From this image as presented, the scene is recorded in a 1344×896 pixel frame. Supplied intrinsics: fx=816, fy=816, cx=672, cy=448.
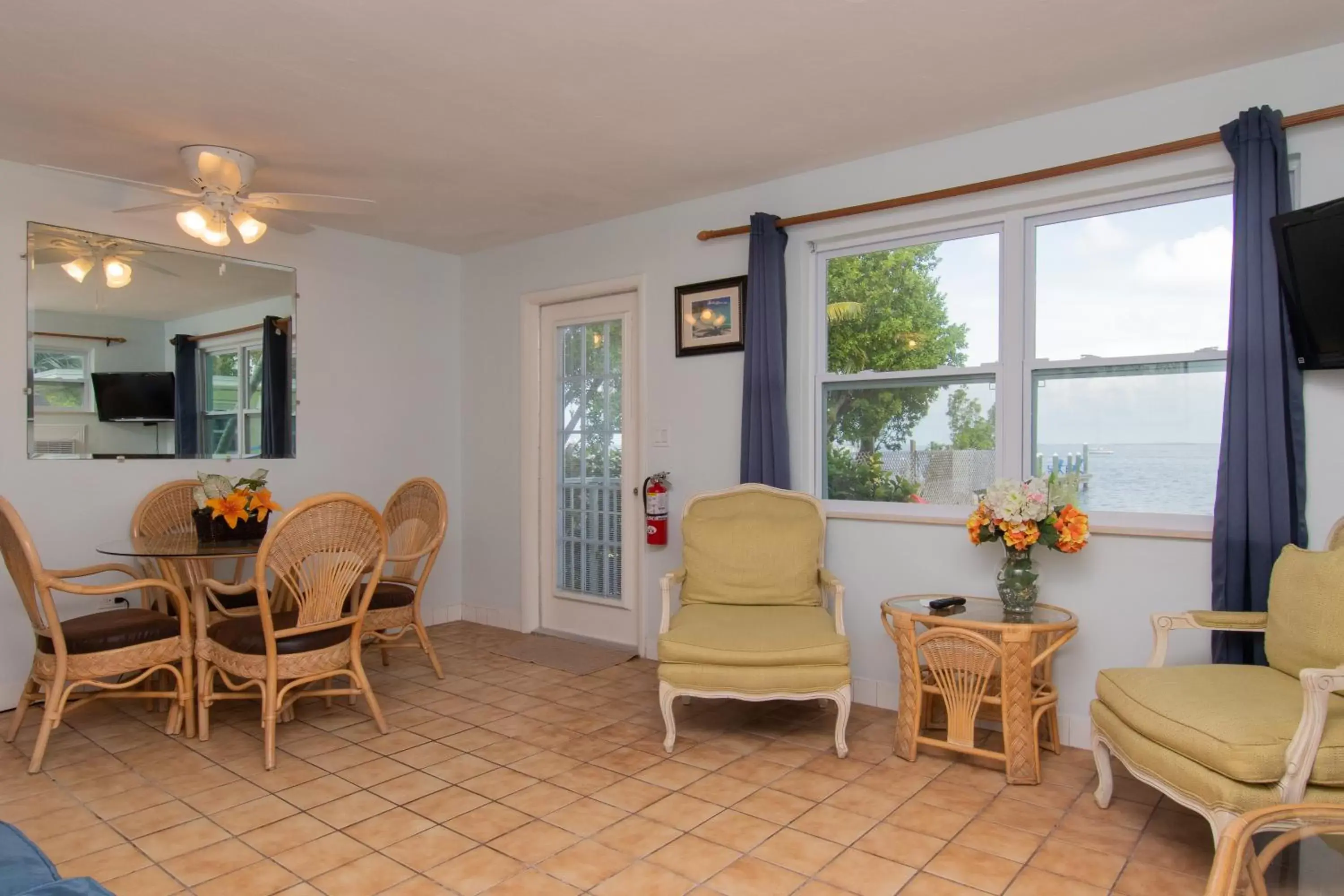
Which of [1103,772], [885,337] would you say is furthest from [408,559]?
[1103,772]

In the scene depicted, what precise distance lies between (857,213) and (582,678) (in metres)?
2.60

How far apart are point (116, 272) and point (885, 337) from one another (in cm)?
367

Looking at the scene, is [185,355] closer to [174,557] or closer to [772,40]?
[174,557]

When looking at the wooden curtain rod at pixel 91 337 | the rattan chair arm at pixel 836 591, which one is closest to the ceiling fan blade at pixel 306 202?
the wooden curtain rod at pixel 91 337

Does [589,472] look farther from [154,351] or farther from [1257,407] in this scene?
[1257,407]

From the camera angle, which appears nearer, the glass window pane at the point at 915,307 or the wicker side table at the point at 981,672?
the wicker side table at the point at 981,672

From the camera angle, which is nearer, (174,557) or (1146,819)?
(1146,819)

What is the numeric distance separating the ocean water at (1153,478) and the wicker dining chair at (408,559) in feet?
9.41

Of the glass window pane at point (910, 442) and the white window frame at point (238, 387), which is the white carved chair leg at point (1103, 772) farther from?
the white window frame at point (238, 387)

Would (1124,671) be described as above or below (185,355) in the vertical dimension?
below

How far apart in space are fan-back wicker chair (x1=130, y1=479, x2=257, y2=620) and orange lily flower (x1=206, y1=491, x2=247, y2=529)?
280 millimetres

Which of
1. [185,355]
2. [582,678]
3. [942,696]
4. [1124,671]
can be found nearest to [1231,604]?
[1124,671]

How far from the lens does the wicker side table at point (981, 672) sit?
277cm

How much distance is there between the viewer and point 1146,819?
2.51m
